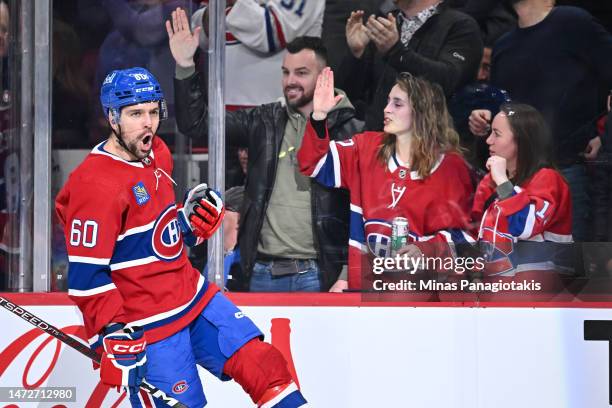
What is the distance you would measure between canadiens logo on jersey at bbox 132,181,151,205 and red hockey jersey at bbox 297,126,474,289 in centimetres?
86

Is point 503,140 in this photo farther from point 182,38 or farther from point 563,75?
point 182,38

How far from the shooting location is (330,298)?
3.86 meters

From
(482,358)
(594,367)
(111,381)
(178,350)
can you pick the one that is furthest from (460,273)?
(111,381)

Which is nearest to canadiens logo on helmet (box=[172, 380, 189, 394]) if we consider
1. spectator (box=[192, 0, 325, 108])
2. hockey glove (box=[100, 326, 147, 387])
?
hockey glove (box=[100, 326, 147, 387])

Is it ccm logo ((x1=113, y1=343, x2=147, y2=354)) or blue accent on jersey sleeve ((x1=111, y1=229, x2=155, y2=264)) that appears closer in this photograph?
ccm logo ((x1=113, y1=343, x2=147, y2=354))

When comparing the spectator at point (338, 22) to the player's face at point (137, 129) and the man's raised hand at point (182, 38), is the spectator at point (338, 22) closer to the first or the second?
the man's raised hand at point (182, 38)

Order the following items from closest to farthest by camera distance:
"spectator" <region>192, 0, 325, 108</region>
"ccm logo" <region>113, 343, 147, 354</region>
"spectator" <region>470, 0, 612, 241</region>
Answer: "ccm logo" <region>113, 343, 147, 354</region> → "spectator" <region>470, 0, 612, 241</region> → "spectator" <region>192, 0, 325, 108</region>

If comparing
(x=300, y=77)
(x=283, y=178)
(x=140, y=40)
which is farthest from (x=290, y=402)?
(x=140, y=40)

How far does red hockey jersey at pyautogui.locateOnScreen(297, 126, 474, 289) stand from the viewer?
389 centimetres

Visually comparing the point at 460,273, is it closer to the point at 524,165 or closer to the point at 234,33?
the point at 524,165

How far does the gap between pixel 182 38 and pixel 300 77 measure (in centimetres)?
44

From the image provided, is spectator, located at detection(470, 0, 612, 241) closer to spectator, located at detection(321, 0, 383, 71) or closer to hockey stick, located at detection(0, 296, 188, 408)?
spectator, located at detection(321, 0, 383, 71)

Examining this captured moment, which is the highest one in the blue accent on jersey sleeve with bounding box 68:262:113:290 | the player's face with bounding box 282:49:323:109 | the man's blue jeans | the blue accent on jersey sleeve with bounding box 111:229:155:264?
the player's face with bounding box 282:49:323:109

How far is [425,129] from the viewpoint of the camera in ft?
12.8
